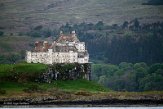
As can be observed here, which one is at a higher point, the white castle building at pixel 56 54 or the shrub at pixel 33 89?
the white castle building at pixel 56 54

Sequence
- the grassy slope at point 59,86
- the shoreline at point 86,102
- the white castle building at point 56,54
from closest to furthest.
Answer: the shoreline at point 86,102 → the grassy slope at point 59,86 → the white castle building at point 56,54

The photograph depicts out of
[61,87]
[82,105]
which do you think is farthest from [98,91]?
[82,105]

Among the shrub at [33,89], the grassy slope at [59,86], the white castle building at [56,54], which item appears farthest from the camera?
the white castle building at [56,54]

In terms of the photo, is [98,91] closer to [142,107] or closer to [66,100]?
[66,100]

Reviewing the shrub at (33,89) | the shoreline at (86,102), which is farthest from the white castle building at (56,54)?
the shoreline at (86,102)

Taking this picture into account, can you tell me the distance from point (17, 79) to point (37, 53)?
1992 cm

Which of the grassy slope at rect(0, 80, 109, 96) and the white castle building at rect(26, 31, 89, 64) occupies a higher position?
the white castle building at rect(26, 31, 89, 64)

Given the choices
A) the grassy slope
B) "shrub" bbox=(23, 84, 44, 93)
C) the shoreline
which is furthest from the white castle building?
the shoreline

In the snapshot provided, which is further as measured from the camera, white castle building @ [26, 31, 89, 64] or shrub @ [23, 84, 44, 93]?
white castle building @ [26, 31, 89, 64]

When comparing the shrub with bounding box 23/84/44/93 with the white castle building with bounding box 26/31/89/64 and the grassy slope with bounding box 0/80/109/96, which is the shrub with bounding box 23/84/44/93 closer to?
the grassy slope with bounding box 0/80/109/96

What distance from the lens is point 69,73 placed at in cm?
16638

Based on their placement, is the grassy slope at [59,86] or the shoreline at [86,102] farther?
the grassy slope at [59,86]

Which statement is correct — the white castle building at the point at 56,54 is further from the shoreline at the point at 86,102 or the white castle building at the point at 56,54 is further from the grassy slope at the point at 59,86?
the shoreline at the point at 86,102

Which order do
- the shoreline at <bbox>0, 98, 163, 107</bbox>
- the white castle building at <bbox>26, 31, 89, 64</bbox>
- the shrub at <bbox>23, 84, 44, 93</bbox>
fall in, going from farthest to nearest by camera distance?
the white castle building at <bbox>26, 31, 89, 64</bbox>
the shrub at <bbox>23, 84, 44, 93</bbox>
the shoreline at <bbox>0, 98, 163, 107</bbox>
